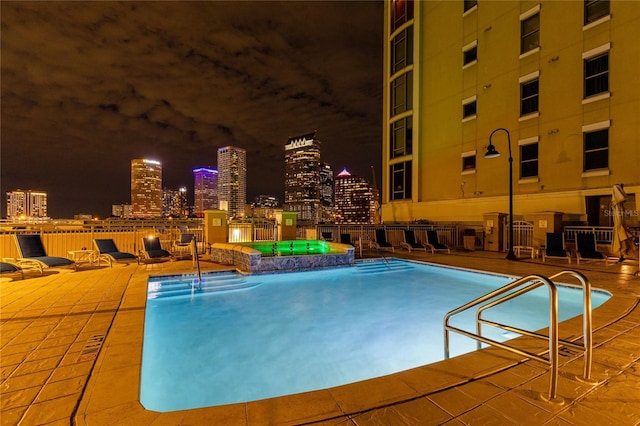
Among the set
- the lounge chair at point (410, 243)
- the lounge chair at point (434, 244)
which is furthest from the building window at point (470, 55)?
the lounge chair at point (410, 243)

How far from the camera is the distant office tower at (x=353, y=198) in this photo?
120875 millimetres

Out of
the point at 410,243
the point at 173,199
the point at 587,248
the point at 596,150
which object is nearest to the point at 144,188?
the point at 173,199

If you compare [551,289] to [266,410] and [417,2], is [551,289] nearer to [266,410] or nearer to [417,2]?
[266,410]

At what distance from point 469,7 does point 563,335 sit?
20.7 metres

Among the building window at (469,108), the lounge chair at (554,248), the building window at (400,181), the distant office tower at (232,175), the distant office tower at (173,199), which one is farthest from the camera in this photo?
the distant office tower at (173,199)

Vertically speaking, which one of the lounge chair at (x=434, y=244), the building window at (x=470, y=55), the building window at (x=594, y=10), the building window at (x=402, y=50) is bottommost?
the lounge chair at (x=434, y=244)

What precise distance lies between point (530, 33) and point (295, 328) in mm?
18388

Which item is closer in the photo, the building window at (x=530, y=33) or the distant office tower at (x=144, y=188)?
the building window at (x=530, y=33)

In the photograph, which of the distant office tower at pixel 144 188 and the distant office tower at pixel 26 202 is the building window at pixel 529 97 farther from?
the distant office tower at pixel 144 188

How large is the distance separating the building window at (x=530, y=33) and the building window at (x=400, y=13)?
27.8ft

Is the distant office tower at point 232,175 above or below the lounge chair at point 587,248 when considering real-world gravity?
above

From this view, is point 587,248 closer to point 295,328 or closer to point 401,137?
point 295,328

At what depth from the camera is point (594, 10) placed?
1252cm

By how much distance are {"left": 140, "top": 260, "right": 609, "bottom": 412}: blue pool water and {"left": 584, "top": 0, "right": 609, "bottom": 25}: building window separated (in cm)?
1285
